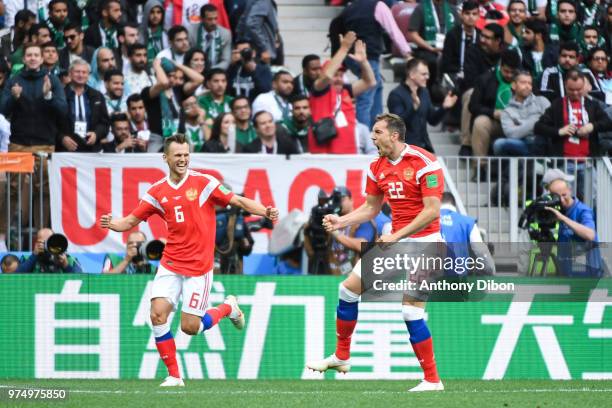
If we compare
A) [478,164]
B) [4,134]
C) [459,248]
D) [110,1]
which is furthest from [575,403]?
[110,1]

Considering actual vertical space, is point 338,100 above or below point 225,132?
above

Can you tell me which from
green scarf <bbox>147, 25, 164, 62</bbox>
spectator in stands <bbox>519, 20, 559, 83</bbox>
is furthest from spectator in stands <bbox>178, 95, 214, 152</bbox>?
spectator in stands <bbox>519, 20, 559, 83</bbox>

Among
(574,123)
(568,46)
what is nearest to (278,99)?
(574,123)

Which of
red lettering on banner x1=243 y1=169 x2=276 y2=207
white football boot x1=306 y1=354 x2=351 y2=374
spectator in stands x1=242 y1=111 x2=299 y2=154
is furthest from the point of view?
spectator in stands x1=242 y1=111 x2=299 y2=154

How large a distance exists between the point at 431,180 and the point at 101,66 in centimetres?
776

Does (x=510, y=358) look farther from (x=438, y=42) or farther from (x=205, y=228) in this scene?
(x=438, y=42)

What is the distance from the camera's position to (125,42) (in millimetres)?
18391

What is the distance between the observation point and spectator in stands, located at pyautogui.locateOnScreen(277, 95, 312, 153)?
675 inches

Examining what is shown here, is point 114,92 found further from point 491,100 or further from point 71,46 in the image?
point 491,100

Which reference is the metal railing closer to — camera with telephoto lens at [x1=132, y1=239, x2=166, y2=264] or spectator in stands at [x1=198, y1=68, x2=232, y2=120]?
spectator in stands at [x1=198, y1=68, x2=232, y2=120]

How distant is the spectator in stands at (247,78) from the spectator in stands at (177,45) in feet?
2.32

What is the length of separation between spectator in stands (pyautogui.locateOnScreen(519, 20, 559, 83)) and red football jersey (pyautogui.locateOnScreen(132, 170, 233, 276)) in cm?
763

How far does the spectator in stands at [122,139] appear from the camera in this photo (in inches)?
663

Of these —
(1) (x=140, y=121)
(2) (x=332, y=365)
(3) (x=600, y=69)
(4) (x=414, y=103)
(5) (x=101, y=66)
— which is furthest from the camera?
(3) (x=600, y=69)
